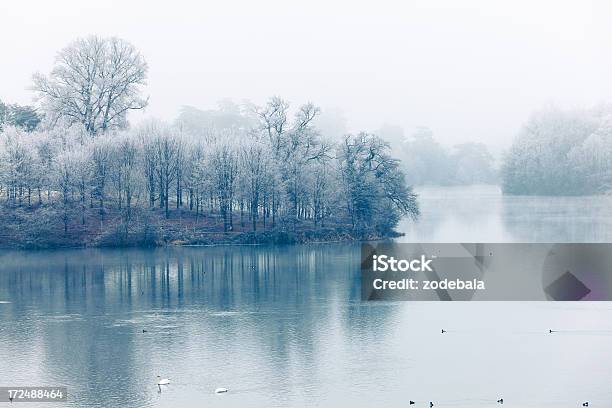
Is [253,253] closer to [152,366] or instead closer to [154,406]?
[152,366]

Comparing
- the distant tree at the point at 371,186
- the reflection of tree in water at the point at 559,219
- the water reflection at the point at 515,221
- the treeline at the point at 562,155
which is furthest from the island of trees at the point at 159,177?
the treeline at the point at 562,155

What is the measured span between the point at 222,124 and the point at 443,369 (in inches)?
4920

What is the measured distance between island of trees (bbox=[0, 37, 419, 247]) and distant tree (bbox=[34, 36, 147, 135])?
6.1 inches

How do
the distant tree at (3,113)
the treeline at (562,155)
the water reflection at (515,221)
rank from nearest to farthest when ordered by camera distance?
the water reflection at (515,221) < the distant tree at (3,113) < the treeline at (562,155)

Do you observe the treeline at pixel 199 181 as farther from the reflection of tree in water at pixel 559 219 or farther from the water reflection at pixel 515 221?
the reflection of tree in water at pixel 559 219

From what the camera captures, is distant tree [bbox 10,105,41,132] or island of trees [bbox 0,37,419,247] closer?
island of trees [bbox 0,37,419,247]

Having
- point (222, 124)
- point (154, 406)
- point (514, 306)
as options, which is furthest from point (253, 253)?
point (222, 124)

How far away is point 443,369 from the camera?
4641 cm

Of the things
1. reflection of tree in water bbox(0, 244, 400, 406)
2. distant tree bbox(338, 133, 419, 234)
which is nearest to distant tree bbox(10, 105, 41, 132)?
reflection of tree in water bbox(0, 244, 400, 406)

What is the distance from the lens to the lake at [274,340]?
42438 millimetres

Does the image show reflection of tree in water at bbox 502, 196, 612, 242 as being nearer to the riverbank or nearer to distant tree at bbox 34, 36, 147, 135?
the riverbank

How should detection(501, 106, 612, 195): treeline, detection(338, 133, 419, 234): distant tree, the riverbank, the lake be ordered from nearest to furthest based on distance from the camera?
the lake
the riverbank
detection(338, 133, 419, 234): distant tree
detection(501, 106, 612, 195): treeline

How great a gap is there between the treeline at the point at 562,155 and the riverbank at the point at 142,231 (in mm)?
70208

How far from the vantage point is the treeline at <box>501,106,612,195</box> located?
161 m
